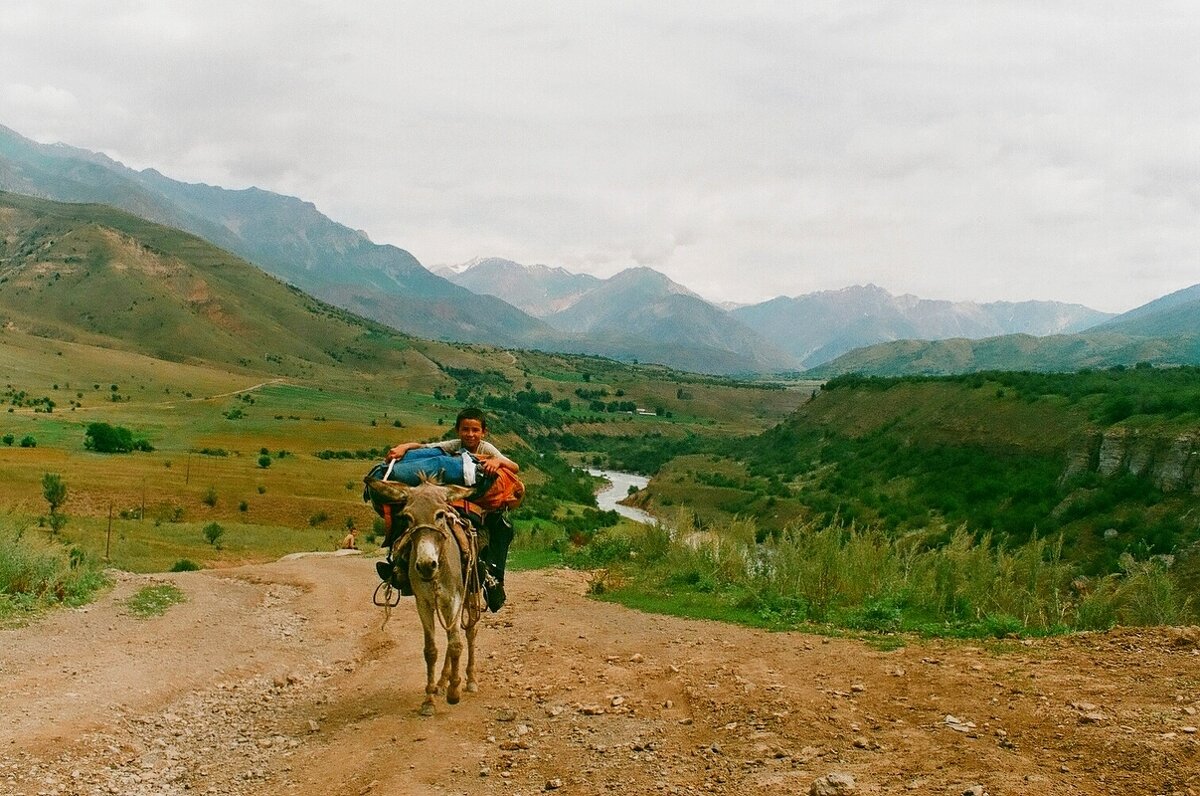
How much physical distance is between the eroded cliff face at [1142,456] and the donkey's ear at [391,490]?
4249 centimetres

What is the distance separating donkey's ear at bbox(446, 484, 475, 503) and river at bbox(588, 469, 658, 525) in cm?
5691

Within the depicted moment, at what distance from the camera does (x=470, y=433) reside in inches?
416

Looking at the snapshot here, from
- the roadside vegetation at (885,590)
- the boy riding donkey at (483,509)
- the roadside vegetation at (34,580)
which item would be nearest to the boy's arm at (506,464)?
the boy riding donkey at (483,509)

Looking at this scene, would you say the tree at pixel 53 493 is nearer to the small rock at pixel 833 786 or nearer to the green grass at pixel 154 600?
the green grass at pixel 154 600

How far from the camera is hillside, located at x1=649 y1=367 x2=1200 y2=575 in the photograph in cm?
4016

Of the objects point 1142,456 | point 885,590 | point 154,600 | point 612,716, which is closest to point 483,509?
point 612,716

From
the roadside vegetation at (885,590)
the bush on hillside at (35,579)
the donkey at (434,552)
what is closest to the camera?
the donkey at (434,552)

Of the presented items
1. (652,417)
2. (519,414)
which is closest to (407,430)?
(519,414)

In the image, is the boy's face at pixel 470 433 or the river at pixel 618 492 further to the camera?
the river at pixel 618 492

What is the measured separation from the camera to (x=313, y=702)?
10.2 m

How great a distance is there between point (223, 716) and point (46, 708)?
6.07 ft

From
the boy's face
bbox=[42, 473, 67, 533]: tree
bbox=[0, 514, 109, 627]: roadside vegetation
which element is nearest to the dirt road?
bbox=[0, 514, 109, 627]: roadside vegetation

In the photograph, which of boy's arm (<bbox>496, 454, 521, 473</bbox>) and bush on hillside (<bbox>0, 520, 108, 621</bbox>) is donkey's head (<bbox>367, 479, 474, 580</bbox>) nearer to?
boy's arm (<bbox>496, 454, 521, 473</bbox>)

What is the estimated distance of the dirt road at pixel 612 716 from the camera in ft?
22.0
